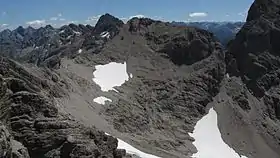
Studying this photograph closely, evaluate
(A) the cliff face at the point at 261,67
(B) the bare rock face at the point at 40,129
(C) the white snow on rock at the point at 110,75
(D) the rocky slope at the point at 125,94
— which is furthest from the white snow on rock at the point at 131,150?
(A) the cliff face at the point at 261,67

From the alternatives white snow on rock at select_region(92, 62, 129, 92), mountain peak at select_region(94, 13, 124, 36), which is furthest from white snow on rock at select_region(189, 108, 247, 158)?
mountain peak at select_region(94, 13, 124, 36)

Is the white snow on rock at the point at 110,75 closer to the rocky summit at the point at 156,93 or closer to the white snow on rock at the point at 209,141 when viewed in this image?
the rocky summit at the point at 156,93

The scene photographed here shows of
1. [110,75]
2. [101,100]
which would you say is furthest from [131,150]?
[110,75]

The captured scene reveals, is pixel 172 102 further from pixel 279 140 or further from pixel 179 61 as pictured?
pixel 279 140

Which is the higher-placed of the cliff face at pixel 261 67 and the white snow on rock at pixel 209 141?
the cliff face at pixel 261 67

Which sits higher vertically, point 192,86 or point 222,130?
point 192,86

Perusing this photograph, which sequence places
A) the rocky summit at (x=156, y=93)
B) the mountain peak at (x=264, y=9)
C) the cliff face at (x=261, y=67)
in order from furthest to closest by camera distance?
1. the mountain peak at (x=264, y=9)
2. the cliff face at (x=261, y=67)
3. the rocky summit at (x=156, y=93)

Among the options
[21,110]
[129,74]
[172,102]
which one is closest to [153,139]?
[172,102]
